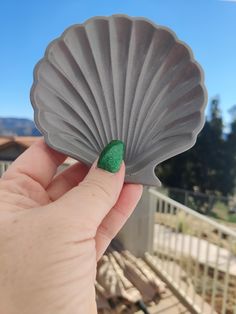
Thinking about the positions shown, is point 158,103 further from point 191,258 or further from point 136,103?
point 191,258

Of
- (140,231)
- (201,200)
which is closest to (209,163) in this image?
(201,200)

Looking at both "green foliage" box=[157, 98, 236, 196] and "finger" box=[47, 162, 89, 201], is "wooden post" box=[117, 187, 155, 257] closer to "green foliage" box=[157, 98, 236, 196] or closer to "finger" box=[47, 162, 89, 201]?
"finger" box=[47, 162, 89, 201]

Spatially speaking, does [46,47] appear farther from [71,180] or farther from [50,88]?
[71,180]

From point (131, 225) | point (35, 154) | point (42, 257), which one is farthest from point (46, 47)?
point (131, 225)

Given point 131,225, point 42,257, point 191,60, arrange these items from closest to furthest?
point 42,257
point 191,60
point 131,225

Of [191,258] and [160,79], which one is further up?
[160,79]
